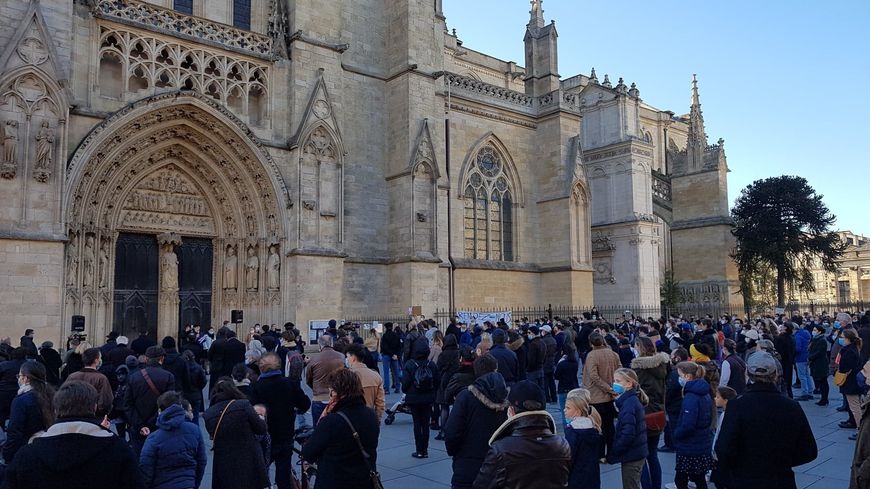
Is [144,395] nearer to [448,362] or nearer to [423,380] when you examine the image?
[423,380]

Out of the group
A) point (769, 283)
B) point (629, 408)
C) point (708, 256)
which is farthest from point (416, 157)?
point (769, 283)

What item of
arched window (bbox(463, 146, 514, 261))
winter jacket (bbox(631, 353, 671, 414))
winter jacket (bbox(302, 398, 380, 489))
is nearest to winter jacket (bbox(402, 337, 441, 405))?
winter jacket (bbox(631, 353, 671, 414))

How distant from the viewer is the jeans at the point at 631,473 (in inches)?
214

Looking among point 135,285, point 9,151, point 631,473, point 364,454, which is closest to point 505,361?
point 631,473

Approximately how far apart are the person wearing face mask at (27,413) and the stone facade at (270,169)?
9837mm

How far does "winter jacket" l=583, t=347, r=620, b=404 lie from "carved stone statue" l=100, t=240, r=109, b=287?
13424 mm

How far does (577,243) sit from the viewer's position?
84.5ft

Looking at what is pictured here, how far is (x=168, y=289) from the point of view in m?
17.5

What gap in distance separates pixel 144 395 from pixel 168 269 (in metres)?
12.4

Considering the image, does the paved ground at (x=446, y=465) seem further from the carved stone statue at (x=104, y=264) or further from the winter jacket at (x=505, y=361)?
the carved stone statue at (x=104, y=264)

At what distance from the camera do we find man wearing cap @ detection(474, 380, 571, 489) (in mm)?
3504

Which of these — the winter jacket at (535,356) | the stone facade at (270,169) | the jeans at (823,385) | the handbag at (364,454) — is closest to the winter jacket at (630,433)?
the handbag at (364,454)

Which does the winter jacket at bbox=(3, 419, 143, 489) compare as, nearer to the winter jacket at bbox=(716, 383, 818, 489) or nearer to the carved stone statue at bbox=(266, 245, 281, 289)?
the winter jacket at bbox=(716, 383, 818, 489)

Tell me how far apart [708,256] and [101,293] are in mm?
28898
